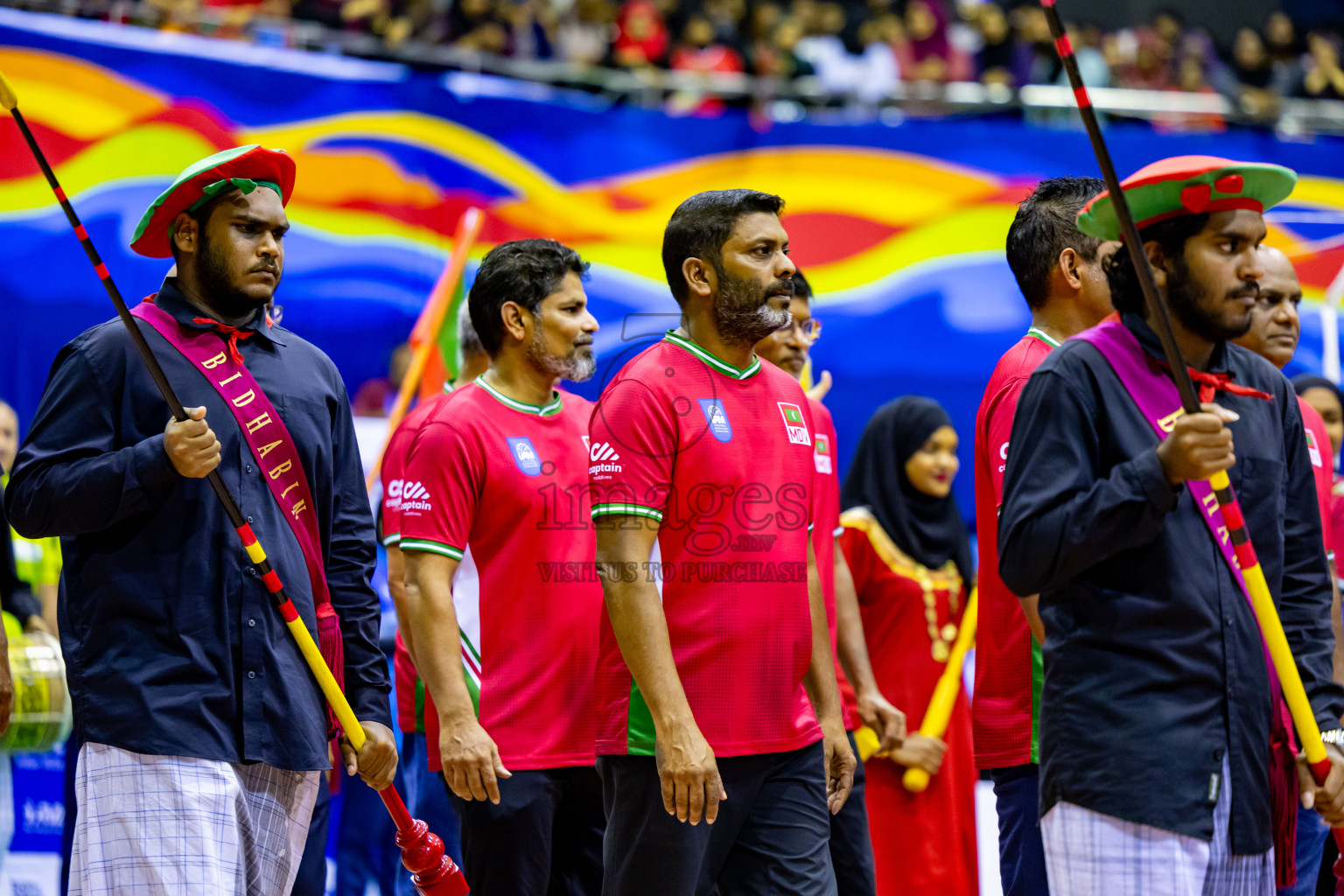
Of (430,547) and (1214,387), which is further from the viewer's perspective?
(430,547)

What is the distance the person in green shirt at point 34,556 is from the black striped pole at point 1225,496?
486cm

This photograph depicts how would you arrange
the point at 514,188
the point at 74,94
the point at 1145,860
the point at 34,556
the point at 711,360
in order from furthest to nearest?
the point at 514,188 → the point at 74,94 → the point at 34,556 → the point at 711,360 → the point at 1145,860

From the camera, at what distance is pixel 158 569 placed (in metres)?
3.16

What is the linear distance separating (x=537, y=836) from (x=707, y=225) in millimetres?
1742

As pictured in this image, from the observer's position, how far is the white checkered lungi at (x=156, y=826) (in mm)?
3006

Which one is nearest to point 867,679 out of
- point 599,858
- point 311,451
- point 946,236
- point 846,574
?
point 846,574

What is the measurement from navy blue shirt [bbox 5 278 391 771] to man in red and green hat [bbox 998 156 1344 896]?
1.59 m

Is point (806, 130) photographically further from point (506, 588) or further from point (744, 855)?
point (744, 855)

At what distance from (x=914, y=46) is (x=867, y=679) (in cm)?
895

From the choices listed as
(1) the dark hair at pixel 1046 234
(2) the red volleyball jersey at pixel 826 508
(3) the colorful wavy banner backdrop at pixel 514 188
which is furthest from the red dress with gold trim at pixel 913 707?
(3) the colorful wavy banner backdrop at pixel 514 188

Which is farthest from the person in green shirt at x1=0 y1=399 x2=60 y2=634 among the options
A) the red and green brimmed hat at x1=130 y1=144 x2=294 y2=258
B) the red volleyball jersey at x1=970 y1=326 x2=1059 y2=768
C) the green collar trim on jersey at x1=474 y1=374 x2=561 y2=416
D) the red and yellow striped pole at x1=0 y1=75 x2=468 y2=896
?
the red volleyball jersey at x1=970 y1=326 x2=1059 y2=768

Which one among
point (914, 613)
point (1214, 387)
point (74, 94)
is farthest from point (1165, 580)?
point (74, 94)

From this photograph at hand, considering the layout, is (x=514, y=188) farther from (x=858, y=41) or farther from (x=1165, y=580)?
(x=1165, y=580)

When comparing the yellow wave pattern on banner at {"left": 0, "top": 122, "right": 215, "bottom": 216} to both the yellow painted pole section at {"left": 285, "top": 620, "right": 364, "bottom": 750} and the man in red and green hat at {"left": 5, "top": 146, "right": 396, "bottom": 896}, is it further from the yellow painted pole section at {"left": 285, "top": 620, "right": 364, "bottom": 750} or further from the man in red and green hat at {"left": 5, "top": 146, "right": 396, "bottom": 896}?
the yellow painted pole section at {"left": 285, "top": 620, "right": 364, "bottom": 750}
